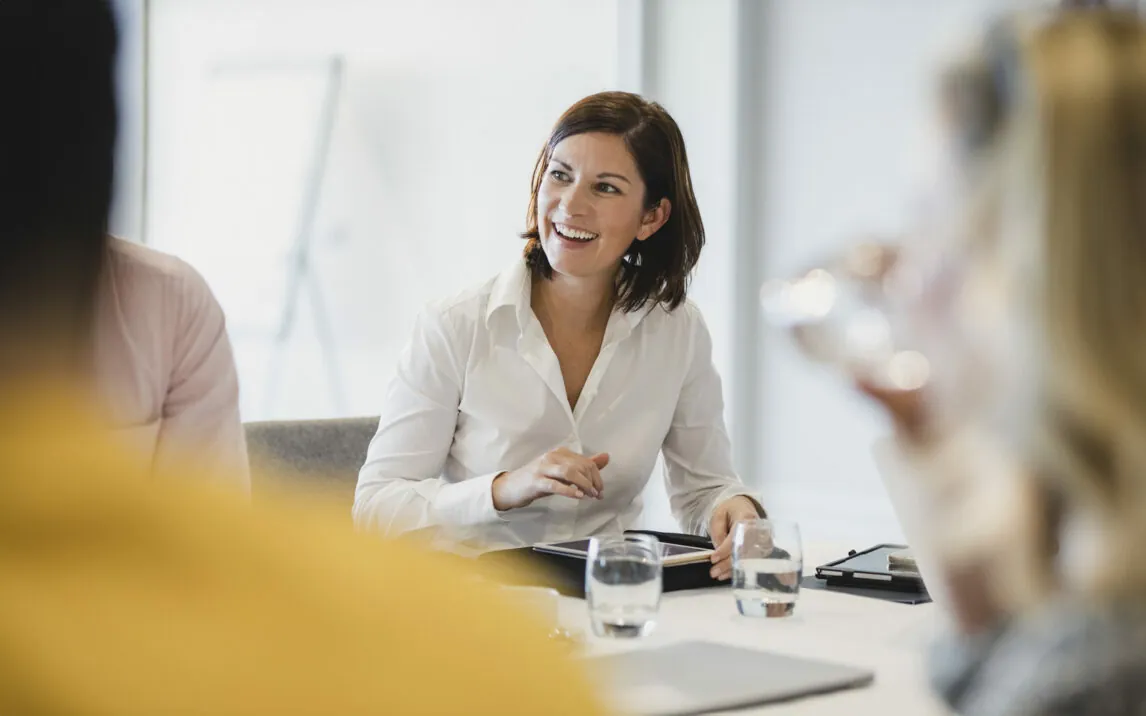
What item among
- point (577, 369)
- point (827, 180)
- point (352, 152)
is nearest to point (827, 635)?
point (577, 369)

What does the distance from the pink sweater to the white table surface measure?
55 centimetres

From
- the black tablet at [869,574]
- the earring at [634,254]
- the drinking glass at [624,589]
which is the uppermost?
the earring at [634,254]

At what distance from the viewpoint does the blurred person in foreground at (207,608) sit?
0.36 m

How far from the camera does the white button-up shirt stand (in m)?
2.37

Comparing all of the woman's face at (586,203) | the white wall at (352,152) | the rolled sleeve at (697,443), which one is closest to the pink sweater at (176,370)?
the woman's face at (586,203)

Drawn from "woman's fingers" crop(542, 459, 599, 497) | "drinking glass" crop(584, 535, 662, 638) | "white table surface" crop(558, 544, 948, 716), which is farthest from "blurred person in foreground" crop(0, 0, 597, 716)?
"woman's fingers" crop(542, 459, 599, 497)

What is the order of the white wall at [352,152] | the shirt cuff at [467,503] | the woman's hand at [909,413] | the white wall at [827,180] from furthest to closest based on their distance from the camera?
1. the white wall at [352,152]
2. the white wall at [827,180]
3. the shirt cuff at [467,503]
4. the woman's hand at [909,413]

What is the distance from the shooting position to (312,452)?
2.54 metres

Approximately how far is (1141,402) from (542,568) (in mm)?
1293

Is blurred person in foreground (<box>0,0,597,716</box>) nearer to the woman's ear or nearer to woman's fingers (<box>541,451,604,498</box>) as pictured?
woman's fingers (<box>541,451,604,498</box>)

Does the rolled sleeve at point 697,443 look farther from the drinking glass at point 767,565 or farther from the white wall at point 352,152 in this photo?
the white wall at point 352,152

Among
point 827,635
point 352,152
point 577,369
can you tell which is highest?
point 352,152

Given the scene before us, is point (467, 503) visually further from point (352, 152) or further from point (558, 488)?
point (352, 152)

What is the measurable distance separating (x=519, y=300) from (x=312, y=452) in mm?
478
